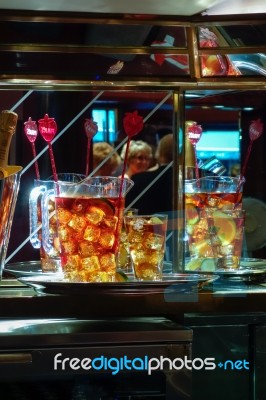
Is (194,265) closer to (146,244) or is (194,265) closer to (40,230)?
(146,244)

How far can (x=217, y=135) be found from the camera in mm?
6016

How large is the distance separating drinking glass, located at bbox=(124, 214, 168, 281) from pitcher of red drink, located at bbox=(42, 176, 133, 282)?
4 centimetres

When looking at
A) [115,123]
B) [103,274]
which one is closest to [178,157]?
[103,274]

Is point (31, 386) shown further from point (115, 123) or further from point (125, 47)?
point (115, 123)

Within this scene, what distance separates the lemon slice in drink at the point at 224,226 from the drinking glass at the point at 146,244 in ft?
0.45

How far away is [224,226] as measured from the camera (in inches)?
59.2

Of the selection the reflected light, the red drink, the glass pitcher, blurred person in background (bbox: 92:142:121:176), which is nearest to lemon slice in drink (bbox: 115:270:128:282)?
the red drink

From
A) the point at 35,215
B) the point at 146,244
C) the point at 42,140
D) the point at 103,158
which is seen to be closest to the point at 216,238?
the point at 146,244

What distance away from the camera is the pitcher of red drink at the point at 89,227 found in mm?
1348

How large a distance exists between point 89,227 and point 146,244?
13cm

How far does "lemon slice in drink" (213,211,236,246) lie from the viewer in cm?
150

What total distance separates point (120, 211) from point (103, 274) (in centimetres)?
13

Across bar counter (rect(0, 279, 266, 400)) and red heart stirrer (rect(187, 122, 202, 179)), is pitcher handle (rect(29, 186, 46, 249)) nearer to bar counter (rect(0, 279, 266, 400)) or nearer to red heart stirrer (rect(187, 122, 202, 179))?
bar counter (rect(0, 279, 266, 400))

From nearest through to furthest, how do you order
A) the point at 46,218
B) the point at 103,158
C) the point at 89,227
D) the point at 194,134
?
the point at 89,227 < the point at 46,218 < the point at 194,134 < the point at 103,158
